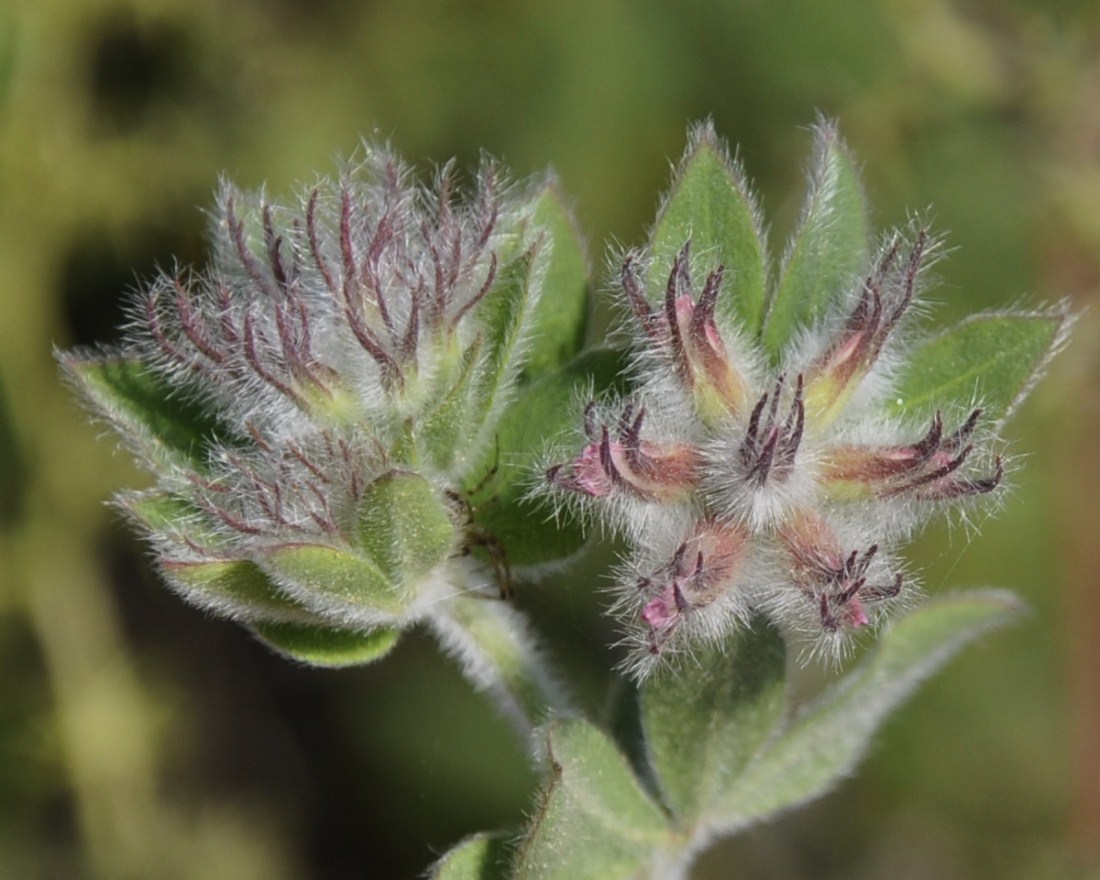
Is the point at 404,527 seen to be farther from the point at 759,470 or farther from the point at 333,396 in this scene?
the point at 759,470

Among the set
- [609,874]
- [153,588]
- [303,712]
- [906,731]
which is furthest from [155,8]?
[906,731]

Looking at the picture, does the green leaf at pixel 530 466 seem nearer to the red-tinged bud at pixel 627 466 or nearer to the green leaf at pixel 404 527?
the green leaf at pixel 404 527

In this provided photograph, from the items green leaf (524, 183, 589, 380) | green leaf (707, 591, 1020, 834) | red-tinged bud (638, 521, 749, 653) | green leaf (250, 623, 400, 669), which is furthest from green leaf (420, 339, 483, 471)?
green leaf (707, 591, 1020, 834)

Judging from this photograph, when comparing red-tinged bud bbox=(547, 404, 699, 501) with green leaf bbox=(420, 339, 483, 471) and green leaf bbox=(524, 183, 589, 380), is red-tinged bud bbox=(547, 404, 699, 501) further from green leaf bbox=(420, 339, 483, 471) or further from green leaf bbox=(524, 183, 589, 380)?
green leaf bbox=(524, 183, 589, 380)

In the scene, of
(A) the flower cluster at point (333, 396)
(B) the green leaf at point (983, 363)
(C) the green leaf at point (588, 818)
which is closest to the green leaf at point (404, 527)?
(A) the flower cluster at point (333, 396)

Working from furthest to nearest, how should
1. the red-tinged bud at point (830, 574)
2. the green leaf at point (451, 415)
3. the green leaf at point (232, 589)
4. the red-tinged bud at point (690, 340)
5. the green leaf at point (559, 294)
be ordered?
the green leaf at point (559, 294) < the green leaf at point (451, 415) < the green leaf at point (232, 589) < the red-tinged bud at point (690, 340) < the red-tinged bud at point (830, 574)

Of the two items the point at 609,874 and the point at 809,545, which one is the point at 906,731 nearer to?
the point at 609,874

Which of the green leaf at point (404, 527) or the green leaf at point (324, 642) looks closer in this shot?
the green leaf at point (404, 527)
